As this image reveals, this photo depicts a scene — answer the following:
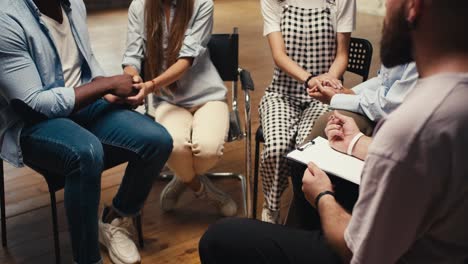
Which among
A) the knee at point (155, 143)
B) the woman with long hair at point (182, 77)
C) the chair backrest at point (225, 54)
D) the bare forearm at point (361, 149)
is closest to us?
the bare forearm at point (361, 149)

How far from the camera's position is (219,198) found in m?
2.43

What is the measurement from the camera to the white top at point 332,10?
2.25 metres

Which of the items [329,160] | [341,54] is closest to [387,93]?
[329,160]

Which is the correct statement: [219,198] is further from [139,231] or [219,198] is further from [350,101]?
[350,101]

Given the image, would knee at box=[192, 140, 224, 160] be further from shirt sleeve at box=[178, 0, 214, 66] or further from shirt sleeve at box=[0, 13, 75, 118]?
shirt sleeve at box=[0, 13, 75, 118]

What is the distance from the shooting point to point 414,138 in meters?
0.80

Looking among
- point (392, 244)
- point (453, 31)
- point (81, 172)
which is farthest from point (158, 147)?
point (453, 31)

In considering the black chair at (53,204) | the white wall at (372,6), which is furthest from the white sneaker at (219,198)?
the white wall at (372,6)

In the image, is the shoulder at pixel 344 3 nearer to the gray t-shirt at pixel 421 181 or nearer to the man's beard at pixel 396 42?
the man's beard at pixel 396 42

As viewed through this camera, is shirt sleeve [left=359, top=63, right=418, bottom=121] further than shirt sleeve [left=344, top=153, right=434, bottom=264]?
Yes

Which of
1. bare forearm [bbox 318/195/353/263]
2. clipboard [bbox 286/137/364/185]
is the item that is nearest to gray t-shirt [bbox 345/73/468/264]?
bare forearm [bbox 318/195/353/263]

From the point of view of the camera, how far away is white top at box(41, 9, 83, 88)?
1.97 meters

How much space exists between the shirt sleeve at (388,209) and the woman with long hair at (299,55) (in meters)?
1.21

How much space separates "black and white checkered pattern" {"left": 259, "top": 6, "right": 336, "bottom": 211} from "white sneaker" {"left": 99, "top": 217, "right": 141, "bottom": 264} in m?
0.61
